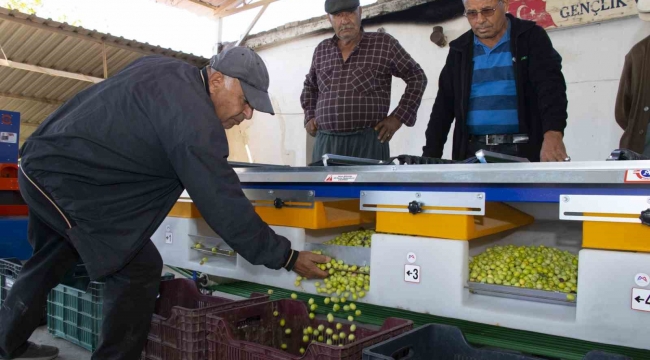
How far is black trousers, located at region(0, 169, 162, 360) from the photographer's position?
1.97 metres

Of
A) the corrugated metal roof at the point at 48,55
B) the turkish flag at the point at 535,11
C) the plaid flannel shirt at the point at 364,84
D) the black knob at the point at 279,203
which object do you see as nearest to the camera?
the black knob at the point at 279,203

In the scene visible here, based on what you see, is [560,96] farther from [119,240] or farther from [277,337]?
[119,240]

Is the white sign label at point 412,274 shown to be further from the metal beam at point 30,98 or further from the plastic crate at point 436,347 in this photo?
the metal beam at point 30,98

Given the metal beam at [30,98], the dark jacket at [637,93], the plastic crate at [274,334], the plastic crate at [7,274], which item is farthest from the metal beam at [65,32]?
the dark jacket at [637,93]

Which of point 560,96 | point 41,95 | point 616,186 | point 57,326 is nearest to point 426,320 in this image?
point 616,186

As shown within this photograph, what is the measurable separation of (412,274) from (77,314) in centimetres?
181

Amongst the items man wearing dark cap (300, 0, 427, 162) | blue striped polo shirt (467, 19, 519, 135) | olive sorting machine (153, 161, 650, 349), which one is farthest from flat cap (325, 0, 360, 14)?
olive sorting machine (153, 161, 650, 349)

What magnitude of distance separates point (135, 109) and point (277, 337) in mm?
1078

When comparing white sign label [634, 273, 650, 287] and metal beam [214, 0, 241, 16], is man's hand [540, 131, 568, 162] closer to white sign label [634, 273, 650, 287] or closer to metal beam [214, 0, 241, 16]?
white sign label [634, 273, 650, 287]

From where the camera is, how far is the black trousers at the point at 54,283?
197cm

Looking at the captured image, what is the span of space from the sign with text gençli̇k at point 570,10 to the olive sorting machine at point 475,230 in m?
3.52

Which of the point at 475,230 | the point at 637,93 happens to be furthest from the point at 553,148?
the point at 637,93

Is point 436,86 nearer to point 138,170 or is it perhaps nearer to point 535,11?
point 535,11

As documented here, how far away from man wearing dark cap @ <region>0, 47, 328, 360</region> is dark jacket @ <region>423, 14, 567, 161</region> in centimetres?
109
